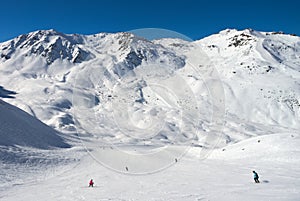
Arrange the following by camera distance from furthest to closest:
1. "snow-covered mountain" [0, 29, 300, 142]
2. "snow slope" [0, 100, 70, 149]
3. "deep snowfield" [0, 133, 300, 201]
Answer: "snow-covered mountain" [0, 29, 300, 142]
"snow slope" [0, 100, 70, 149]
"deep snowfield" [0, 133, 300, 201]

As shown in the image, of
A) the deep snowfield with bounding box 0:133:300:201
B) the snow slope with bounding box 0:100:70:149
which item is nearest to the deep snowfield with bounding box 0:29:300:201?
the deep snowfield with bounding box 0:133:300:201

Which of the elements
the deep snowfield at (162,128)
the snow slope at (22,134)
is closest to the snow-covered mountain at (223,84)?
the deep snowfield at (162,128)

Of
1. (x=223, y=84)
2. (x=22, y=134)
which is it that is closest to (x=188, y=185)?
(x=22, y=134)

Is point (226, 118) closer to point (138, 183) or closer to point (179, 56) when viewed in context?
point (138, 183)

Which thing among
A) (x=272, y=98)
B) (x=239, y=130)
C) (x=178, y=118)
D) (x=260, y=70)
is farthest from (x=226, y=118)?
(x=260, y=70)

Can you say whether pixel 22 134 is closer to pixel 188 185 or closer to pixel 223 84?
pixel 188 185

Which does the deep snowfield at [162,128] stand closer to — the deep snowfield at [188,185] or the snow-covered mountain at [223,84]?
the deep snowfield at [188,185]

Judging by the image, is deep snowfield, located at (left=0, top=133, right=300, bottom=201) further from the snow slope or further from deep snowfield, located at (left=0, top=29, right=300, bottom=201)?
the snow slope

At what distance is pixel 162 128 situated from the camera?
8188cm

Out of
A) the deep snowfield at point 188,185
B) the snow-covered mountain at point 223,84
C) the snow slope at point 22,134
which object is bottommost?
the deep snowfield at point 188,185

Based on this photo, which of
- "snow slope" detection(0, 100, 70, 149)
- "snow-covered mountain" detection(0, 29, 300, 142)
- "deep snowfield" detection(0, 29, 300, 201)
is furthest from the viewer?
"snow-covered mountain" detection(0, 29, 300, 142)

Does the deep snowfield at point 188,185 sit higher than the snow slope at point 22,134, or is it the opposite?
the snow slope at point 22,134

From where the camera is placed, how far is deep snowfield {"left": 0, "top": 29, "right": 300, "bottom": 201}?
80.7 feet

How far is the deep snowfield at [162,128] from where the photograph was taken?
2459 centimetres
